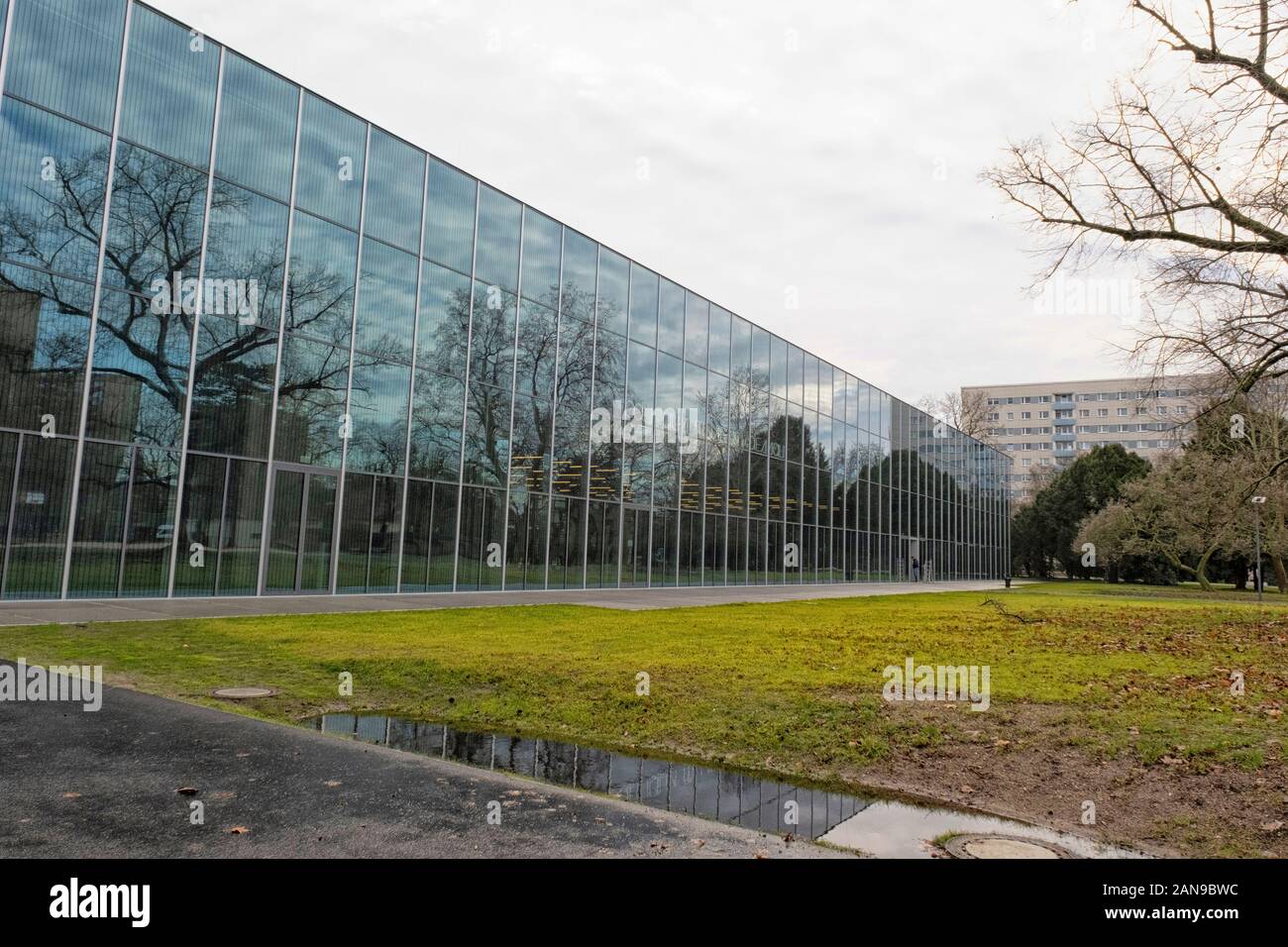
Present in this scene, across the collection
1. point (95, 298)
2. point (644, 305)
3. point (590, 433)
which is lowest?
point (590, 433)

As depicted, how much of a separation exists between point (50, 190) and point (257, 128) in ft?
17.3

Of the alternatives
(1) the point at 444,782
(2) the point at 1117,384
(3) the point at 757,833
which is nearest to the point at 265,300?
(1) the point at 444,782

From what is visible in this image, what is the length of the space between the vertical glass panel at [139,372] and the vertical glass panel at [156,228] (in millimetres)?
447

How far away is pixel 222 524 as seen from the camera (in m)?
18.5

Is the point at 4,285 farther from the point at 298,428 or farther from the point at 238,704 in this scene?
the point at 238,704

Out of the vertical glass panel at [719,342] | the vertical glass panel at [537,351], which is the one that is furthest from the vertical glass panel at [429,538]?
the vertical glass panel at [719,342]

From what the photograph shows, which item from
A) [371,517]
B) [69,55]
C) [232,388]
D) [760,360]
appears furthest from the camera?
[760,360]

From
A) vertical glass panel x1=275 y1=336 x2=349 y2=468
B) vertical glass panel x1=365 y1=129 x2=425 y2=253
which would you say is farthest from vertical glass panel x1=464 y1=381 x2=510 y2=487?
vertical glass panel x1=365 y1=129 x2=425 y2=253

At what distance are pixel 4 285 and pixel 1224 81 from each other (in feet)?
75.3

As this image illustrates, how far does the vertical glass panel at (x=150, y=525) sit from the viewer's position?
1683cm

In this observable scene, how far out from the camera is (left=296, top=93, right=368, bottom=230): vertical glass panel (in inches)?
818

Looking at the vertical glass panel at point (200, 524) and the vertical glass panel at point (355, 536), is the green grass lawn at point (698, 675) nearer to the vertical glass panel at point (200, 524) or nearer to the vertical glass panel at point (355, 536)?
the vertical glass panel at point (200, 524)

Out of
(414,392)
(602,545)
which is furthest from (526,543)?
(414,392)

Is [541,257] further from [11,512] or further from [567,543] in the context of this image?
[11,512]
